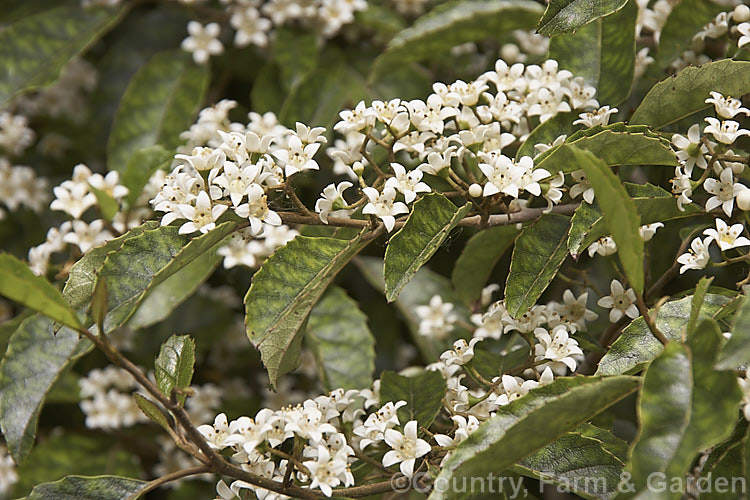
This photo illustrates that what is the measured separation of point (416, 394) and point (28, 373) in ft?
2.08

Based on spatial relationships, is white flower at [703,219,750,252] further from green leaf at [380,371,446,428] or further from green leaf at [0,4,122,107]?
green leaf at [0,4,122,107]

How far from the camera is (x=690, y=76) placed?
1.04 metres

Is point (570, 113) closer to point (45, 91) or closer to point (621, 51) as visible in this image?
point (621, 51)

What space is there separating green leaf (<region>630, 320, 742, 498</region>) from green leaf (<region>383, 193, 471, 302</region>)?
12.1 inches

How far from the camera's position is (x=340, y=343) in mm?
Result: 1448

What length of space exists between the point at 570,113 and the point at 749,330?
1.68ft

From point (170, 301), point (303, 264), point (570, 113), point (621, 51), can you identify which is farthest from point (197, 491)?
point (621, 51)

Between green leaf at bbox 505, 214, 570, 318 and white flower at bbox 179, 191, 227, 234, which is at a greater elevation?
white flower at bbox 179, 191, 227, 234

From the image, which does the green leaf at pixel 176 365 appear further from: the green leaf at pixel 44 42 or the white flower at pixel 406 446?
the green leaf at pixel 44 42

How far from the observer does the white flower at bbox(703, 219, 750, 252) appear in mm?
966

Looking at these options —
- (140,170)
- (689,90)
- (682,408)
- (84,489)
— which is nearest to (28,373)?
(84,489)

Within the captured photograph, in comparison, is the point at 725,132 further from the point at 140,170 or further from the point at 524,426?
the point at 140,170

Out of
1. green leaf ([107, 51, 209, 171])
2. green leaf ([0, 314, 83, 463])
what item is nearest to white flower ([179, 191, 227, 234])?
green leaf ([0, 314, 83, 463])

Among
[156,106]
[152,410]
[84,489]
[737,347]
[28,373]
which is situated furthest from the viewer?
[156,106]
